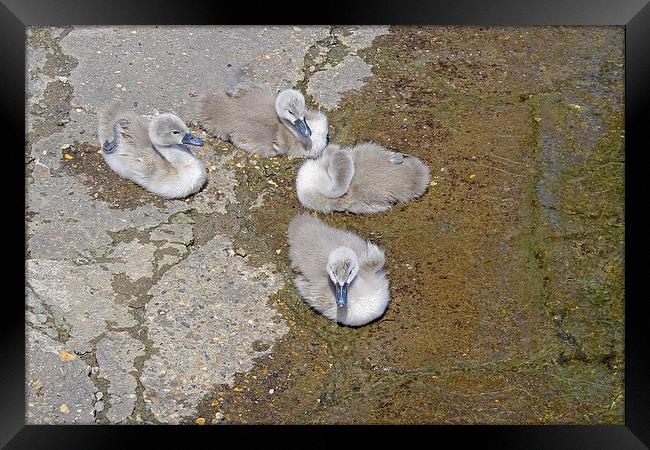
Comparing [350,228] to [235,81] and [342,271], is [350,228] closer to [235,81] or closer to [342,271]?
[342,271]

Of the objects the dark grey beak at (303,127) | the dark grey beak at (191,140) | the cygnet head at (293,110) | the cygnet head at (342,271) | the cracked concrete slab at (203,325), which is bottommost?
the cracked concrete slab at (203,325)

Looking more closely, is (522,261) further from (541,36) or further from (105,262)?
(105,262)

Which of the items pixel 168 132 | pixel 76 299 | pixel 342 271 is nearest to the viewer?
pixel 342 271

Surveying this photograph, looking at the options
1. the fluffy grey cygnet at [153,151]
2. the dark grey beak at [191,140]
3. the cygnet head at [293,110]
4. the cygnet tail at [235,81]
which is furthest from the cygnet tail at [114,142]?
the cygnet head at [293,110]

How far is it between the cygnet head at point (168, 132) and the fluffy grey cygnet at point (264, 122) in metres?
0.19

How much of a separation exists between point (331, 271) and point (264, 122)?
814mm

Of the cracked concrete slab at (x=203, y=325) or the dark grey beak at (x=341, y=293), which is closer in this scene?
the dark grey beak at (x=341, y=293)

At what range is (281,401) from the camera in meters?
2.87

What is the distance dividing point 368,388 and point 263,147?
1327mm

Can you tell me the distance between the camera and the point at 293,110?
109 inches

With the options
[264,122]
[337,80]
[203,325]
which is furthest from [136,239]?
[337,80]

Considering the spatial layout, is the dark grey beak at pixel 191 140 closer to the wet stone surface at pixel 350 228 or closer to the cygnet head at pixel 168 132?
the cygnet head at pixel 168 132
